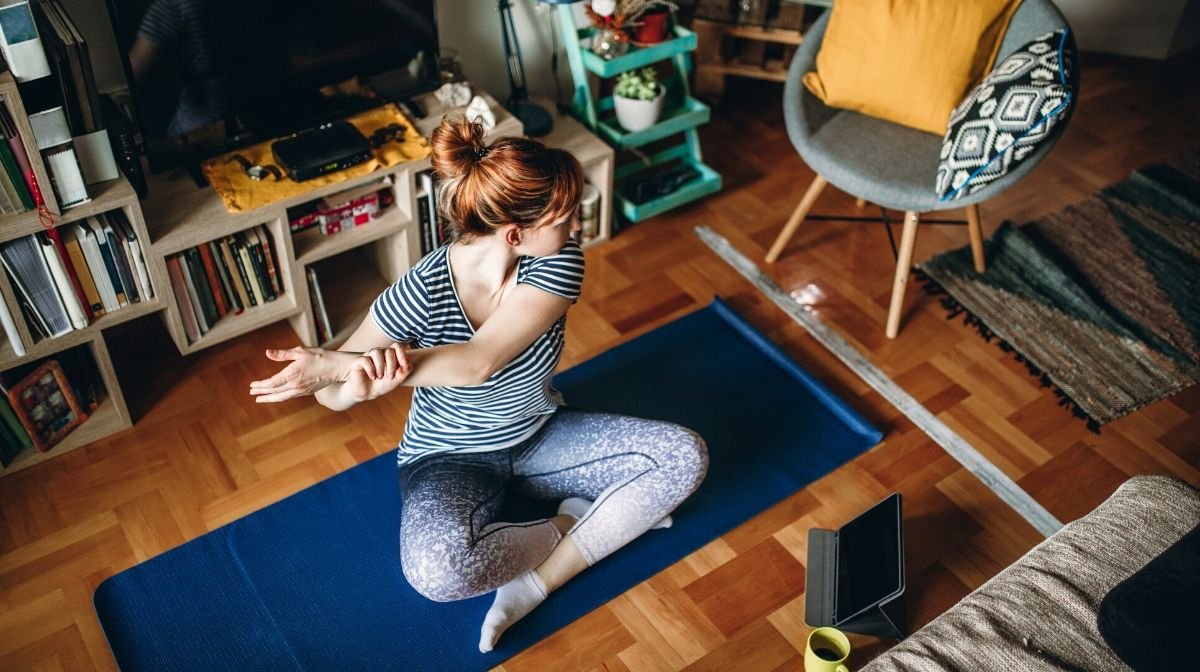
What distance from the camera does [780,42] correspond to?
3.32 meters

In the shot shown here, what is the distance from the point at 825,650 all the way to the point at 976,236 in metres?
1.37

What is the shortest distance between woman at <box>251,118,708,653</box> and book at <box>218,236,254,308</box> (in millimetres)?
492

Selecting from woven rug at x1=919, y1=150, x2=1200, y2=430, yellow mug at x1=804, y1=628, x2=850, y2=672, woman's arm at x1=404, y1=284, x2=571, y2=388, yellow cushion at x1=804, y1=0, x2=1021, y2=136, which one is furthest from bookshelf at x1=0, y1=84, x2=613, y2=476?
yellow mug at x1=804, y1=628, x2=850, y2=672

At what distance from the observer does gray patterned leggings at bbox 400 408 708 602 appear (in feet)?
6.12

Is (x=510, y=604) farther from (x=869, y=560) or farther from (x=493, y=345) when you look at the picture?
(x=869, y=560)

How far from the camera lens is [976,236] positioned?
2766mm

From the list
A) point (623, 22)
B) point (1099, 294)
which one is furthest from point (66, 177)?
point (1099, 294)

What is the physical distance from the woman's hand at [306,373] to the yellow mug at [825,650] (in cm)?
97

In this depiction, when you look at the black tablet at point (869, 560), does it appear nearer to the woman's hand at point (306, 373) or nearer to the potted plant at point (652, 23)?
the woman's hand at point (306, 373)

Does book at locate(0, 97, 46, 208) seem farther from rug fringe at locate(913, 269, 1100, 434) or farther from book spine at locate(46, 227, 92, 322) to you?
rug fringe at locate(913, 269, 1100, 434)

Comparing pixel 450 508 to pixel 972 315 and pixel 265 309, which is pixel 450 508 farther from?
pixel 972 315

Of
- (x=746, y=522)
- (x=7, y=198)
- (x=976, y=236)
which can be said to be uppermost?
(x=7, y=198)

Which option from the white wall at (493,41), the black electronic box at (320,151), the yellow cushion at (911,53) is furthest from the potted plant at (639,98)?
the black electronic box at (320,151)

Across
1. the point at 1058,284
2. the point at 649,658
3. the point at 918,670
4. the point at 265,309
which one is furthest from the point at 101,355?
the point at 1058,284
